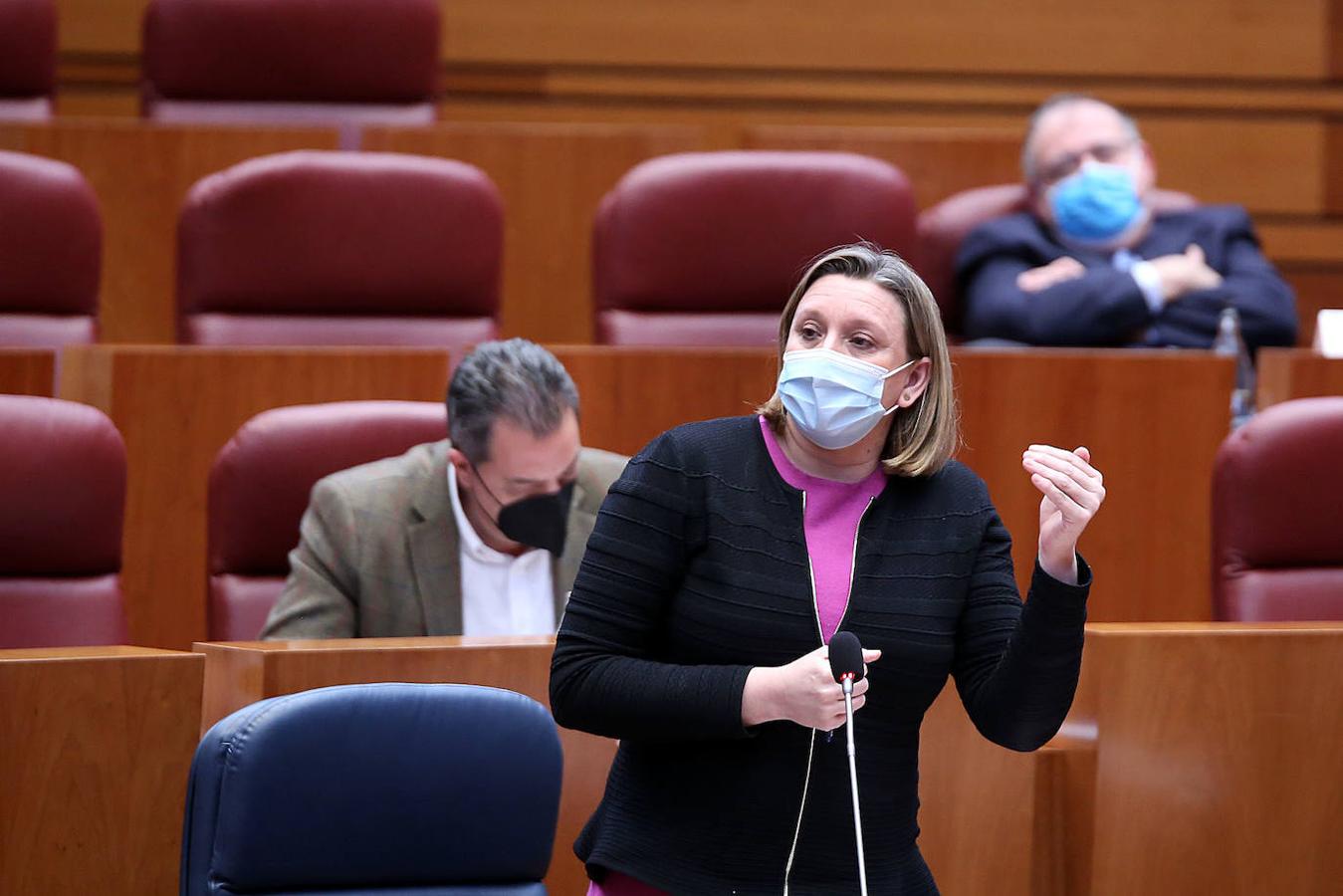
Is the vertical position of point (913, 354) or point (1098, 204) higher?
point (1098, 204)

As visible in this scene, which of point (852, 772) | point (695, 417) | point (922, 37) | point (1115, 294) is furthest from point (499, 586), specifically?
point (922, 37)

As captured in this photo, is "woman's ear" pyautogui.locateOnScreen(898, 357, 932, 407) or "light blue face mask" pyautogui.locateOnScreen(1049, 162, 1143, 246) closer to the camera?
"woman's ear" pyautogui.locateOnScreen(898, 357, 932, 407)

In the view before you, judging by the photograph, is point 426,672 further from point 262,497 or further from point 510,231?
point 510,231

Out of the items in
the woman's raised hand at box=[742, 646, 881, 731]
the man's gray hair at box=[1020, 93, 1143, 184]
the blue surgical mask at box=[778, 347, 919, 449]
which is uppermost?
the man's gray hair at box=[1020, 93, 1143, 184]

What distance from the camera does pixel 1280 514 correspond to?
1392 mm

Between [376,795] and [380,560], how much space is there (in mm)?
500

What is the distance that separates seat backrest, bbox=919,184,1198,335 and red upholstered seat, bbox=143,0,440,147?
2.06ft

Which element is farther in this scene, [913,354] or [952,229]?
[952,229]

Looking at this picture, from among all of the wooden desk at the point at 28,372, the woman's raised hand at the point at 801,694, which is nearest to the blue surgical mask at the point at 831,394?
the woman's raised hand at the point at 801,694

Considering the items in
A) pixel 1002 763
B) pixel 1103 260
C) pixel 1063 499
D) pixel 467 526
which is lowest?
pixel 1002 763

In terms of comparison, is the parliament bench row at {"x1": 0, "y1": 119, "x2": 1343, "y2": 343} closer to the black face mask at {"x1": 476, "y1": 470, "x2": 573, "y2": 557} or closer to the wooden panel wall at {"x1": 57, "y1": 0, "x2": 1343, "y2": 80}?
the wooden panel wall at {"x1": 57, "y1": 0, "x2": 1343, "y2": 80}

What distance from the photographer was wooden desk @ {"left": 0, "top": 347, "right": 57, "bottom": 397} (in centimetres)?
154

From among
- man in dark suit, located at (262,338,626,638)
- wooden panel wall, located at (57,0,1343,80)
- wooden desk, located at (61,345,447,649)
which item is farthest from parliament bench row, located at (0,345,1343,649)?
wooden panel wall, located at (57,0,1343,80)

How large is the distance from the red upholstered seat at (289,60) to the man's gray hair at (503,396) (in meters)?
0.87
